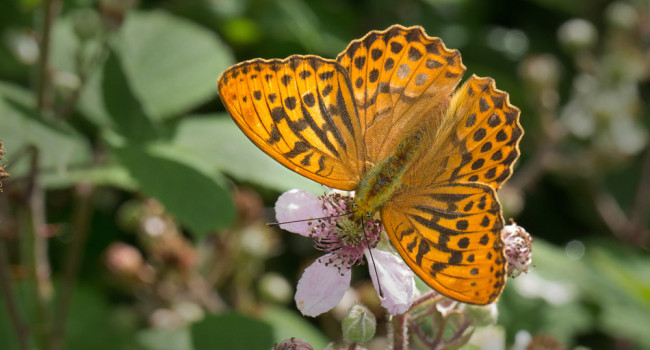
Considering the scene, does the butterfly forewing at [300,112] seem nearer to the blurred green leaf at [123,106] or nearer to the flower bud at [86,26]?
the blurred green leaf at [123,106]

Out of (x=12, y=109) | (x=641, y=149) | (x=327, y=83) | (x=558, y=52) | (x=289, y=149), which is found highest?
(x=327, y=83)

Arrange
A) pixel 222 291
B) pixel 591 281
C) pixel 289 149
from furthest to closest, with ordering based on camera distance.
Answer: pixel 222 291, pixel 591 281, pixel 289 149

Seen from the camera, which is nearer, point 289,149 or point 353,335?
point 353,335

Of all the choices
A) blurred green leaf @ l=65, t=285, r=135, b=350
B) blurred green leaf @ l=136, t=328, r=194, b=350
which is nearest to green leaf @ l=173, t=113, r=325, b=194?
blurred green leaf @ l=136, t=328, r=194, b=350

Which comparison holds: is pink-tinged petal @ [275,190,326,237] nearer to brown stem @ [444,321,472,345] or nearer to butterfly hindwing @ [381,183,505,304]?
butterfly hindwing @ [381,183,505,304]

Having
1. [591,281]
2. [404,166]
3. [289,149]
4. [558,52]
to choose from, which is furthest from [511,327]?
[558,52]

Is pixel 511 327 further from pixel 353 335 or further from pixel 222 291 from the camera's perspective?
pixel 222 291

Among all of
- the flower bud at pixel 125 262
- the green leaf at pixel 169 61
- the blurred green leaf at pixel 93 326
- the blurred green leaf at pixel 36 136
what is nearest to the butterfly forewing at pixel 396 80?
the blurred green leaf at pixel 36 136
